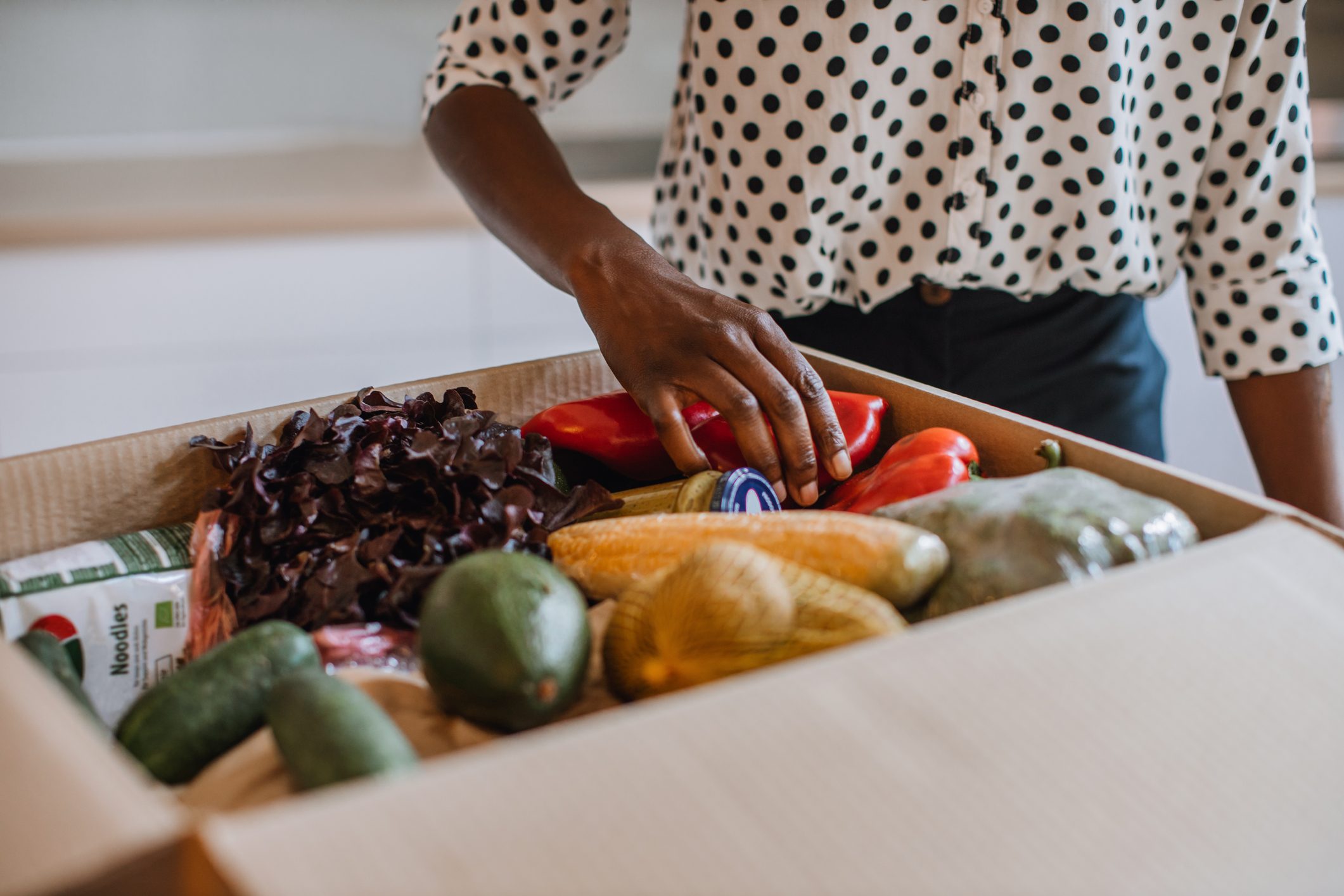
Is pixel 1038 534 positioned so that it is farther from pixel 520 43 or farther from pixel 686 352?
pixel 520 43

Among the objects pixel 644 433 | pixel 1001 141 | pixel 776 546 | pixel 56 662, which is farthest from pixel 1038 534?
pixel 1001 141

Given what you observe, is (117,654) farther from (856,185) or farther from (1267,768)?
(856,185)

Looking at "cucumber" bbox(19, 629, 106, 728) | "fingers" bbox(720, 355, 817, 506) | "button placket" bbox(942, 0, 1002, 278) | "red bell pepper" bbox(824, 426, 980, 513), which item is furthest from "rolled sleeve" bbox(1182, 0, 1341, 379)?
"cucumber" bbox(19, 629, 106, 728)

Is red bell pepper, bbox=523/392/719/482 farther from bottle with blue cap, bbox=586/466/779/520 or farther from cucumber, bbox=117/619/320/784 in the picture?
cucumber, bbox=117/619/320/784

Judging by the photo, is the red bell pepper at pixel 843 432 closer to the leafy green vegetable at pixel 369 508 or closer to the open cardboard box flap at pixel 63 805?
the leafy green vegetable at pixel 369 508

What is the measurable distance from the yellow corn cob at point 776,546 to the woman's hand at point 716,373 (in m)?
0.11

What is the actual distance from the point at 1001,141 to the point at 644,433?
1.59 feet

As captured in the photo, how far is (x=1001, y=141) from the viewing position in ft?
3.37

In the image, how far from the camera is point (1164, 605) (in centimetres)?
46

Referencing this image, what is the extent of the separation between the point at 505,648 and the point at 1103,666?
24cm

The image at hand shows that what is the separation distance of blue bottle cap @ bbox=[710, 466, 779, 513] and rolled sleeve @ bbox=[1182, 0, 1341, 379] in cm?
59

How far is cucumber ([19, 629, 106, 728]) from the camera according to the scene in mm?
524

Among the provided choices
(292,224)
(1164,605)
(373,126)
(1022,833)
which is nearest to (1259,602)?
(1164,605)

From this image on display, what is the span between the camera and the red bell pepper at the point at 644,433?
81 centimetres
